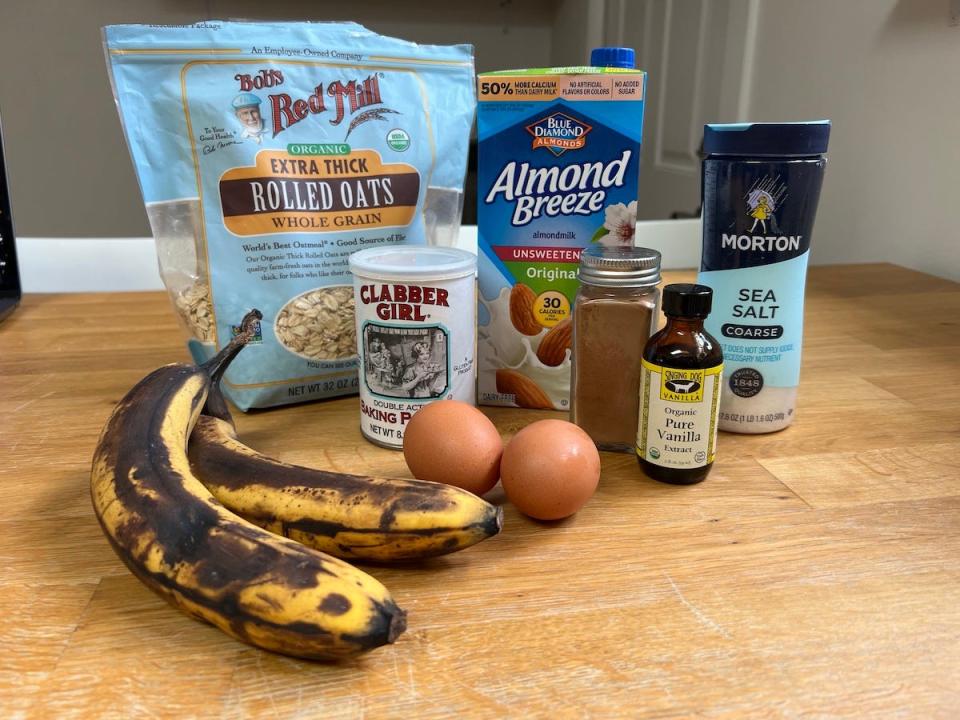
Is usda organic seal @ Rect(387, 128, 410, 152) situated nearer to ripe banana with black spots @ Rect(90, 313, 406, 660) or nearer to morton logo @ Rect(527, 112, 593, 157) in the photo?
morton logo @ Rect(527, 112, 593, 157)

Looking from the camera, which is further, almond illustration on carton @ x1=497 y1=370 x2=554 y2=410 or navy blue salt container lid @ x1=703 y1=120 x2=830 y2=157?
almond illustration on carton @ x1=497 y1=370 x2=554 y2=410

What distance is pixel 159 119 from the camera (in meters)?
0.84

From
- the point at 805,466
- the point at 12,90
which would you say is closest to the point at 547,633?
the point at 805,466

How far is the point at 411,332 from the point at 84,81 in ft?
7.51

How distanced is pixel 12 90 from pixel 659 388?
8.58 ft

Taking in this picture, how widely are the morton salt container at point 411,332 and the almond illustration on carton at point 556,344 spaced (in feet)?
0.38

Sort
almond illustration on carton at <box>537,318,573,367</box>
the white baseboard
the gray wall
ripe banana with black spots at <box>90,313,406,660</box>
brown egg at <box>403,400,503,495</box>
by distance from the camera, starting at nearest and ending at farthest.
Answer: ripe banana with black spots at <box>90,313,406,660</box> → brown egg at <box>403,400,503,495</box> → almond illustration on carton at <box>537,318,573,367</box> → the white baseboard → the gray wall

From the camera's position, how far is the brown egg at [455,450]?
0.66 metres

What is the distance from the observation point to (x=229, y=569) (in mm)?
476

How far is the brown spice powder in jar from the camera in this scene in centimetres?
74

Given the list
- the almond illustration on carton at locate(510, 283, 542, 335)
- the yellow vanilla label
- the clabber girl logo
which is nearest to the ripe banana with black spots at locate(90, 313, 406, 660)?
the yellow vanilla label

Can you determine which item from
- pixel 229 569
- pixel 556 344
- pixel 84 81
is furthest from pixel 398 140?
pixel 84 81

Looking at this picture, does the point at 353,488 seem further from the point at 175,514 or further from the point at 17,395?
the point at 17,395

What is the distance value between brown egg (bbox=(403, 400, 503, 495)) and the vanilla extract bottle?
0.16 metres
